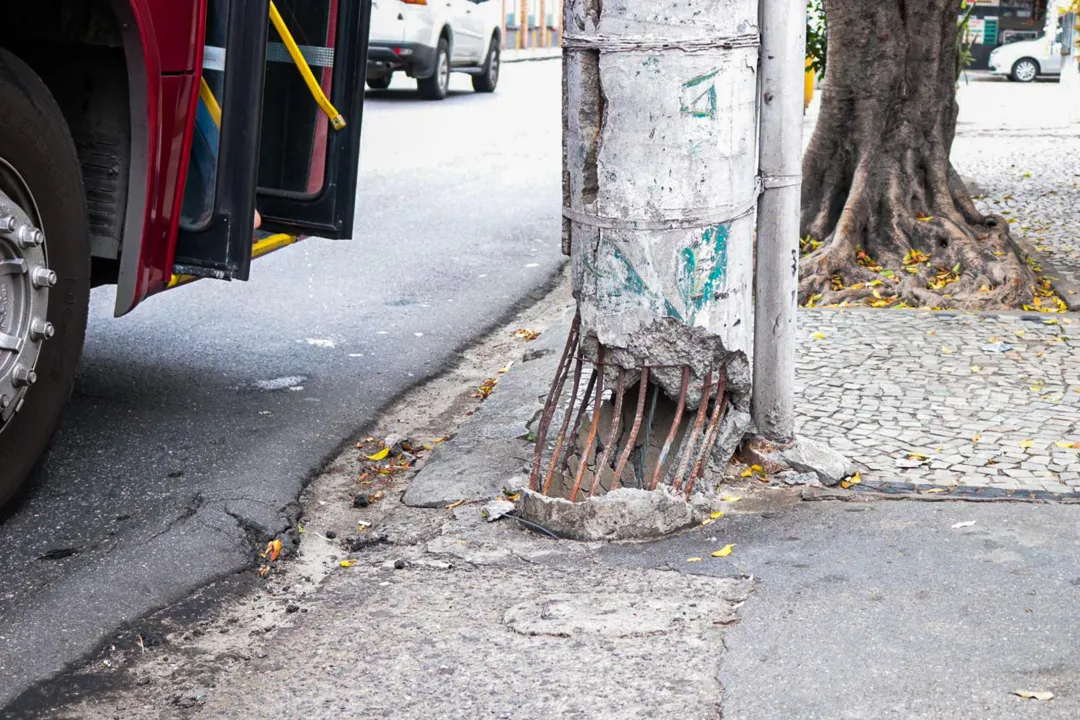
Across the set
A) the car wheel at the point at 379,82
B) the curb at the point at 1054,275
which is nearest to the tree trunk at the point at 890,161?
the curb at the point at 1054,275

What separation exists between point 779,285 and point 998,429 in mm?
1066

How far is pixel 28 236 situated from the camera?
148 inches

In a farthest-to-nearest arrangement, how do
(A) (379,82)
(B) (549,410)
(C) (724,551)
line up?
(A) (379,82) < (B) (549,410) < (C) (724,551)

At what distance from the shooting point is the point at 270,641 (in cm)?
335

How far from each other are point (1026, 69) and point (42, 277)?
29544 millimetres

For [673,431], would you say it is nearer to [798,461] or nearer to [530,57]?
[798,461]

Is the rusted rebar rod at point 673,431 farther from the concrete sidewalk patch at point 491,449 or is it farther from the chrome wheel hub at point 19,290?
the chrome wheel hub at point 19,290

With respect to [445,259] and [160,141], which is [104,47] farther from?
[445,259]

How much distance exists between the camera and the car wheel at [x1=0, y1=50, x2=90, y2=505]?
3752 mm

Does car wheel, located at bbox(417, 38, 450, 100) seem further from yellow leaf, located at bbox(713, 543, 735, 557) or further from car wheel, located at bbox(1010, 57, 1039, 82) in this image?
car wheel, located at bbox(1010, 57, 1039, 82)

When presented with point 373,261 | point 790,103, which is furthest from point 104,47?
point 373,261

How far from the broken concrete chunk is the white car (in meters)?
28.0

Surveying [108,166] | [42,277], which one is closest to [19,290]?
[42,277]

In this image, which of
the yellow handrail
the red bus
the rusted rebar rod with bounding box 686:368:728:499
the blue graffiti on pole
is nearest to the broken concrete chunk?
the rusted rebar rod with bounding box 686:368:728:499
